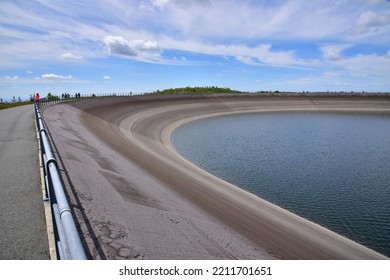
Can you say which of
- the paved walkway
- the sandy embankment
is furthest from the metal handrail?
the sandy embankment

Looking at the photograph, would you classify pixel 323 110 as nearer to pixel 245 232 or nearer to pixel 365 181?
pixel 365 181

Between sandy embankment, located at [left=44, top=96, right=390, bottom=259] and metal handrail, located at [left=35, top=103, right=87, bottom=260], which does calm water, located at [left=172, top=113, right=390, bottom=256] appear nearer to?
sandy embankment, located at [left=44, top=96, right=390, bottom=259]

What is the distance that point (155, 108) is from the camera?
229 feet

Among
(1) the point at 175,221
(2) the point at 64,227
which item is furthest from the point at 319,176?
(2) the point at 64,227

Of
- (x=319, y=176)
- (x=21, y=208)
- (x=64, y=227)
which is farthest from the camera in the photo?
(x=319, y=176)

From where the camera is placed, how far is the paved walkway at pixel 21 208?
5439mm

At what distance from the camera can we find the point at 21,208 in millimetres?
7023

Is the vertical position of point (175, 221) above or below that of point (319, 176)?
above

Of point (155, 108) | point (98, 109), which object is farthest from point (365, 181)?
point (155, 108)

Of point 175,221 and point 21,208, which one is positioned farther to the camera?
point 175,221

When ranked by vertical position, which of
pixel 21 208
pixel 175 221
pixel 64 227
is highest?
pixel 64 227

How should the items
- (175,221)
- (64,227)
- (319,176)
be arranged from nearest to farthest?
(64,227) → (175,221) → (319,176)

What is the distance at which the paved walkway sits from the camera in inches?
214

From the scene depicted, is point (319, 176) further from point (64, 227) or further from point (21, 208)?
point (64, 227)
